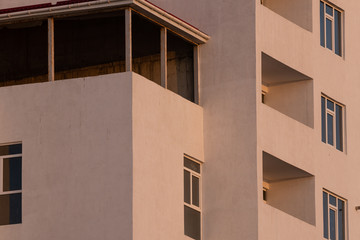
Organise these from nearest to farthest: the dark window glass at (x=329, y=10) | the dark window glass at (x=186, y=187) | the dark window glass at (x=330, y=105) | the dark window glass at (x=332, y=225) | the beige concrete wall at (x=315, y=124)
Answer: the dark window glass at (x=186, y=187)
the beige concrete wall at (x=315, y=124)
the dark window glass at (x=332, y=225)
the dark window glass at (x=330, y=105)
the dark window glass at (x=329, y=10)

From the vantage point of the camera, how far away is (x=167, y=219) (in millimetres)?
32344

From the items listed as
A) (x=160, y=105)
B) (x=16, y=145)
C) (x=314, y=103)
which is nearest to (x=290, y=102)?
(x=314, y=103)

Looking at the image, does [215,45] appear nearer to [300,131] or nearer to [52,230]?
[300,131]

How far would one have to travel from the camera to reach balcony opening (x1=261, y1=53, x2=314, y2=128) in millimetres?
37219

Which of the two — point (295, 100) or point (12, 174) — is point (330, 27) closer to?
point (295, 100)

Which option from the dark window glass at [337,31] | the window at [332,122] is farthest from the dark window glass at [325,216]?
the dark window glass at [337,31]

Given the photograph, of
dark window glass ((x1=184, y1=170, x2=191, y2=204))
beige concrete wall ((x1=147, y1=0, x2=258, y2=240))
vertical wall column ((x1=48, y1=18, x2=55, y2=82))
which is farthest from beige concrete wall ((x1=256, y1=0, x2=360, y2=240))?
vertical wall column ((x1=48, y1=18, x2=55, y2=82))

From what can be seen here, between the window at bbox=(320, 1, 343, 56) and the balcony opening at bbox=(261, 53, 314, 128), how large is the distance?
1.76 meters

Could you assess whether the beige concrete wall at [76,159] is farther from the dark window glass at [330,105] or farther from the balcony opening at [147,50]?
the dark window glass at [330,105]

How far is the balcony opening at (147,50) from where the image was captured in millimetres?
34688

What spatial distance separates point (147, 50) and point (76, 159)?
15.4ft

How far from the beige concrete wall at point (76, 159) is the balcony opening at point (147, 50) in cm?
304

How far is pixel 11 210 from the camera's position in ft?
106

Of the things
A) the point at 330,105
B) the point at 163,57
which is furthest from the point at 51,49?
the point at 330,105
